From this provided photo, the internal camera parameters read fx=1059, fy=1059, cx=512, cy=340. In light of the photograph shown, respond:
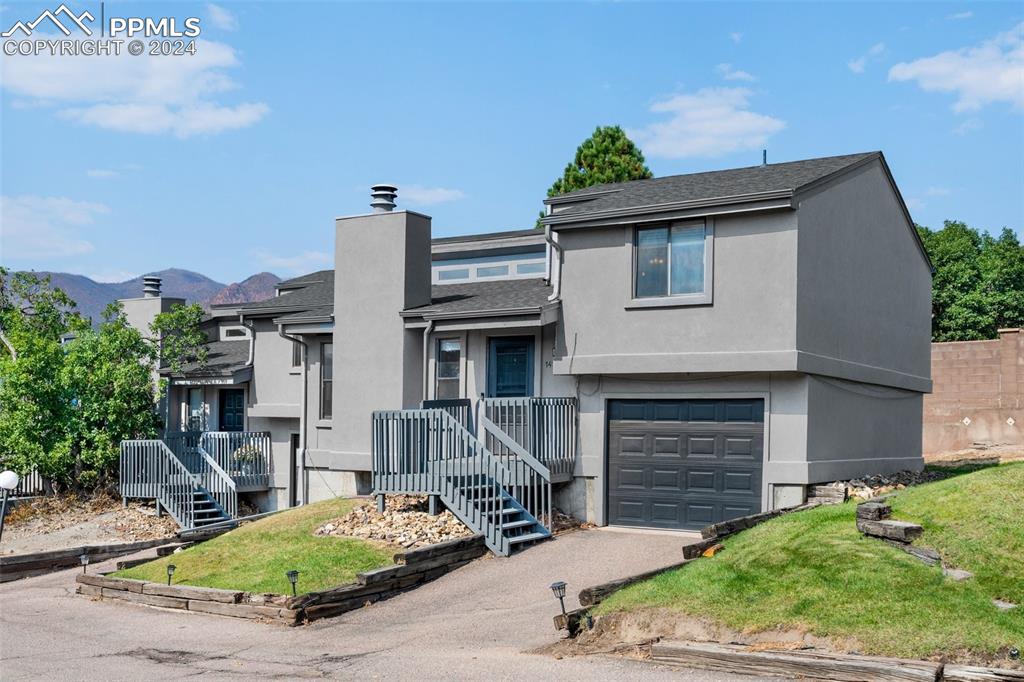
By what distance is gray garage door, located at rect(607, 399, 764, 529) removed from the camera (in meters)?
17.5

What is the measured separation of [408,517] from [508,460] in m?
1.95

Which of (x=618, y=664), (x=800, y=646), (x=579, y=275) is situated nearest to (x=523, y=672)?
(x=618, y=664)

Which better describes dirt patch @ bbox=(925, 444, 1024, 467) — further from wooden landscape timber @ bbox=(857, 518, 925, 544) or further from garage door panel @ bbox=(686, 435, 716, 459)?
wooden landscape timber @ bbox=(857, 518, 925, 544)

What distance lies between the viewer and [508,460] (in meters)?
18.1

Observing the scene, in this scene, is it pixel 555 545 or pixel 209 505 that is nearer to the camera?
pixel 555 545

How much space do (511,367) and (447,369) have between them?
1.49 m

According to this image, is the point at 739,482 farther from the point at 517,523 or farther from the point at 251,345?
the point at 251,345

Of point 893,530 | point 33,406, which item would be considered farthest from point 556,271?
point 33,406

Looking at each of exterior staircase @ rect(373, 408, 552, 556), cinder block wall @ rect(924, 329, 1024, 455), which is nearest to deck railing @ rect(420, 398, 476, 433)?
exterior staircase @ rect(373, 408, 552, 556)

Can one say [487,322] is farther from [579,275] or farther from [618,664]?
[618,664]

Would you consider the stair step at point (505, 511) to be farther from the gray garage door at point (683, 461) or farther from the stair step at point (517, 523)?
the gray garage door at point (683, 461)

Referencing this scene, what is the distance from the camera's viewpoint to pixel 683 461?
18.1 metres

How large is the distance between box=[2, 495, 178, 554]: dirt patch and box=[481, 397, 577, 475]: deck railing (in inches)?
372

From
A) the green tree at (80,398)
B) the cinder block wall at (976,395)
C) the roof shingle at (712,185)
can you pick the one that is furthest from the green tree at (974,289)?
the green tree at (80,398)
